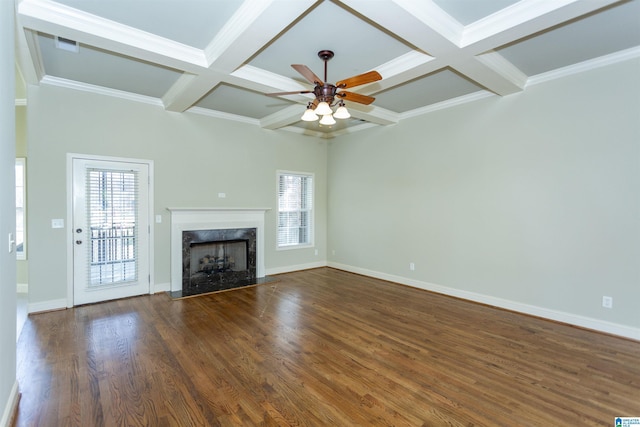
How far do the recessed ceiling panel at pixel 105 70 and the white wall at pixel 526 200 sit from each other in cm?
390

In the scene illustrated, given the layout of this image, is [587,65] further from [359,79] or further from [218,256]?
[218,256]

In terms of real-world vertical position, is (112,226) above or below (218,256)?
above

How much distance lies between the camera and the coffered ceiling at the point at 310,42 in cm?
260

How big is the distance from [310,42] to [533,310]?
4304 mm

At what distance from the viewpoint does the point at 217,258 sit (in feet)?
18.3

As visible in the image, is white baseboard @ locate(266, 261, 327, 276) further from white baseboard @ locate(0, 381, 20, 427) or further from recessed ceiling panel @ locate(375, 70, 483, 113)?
white baseboard @ locate(0, 381, 20, 427)

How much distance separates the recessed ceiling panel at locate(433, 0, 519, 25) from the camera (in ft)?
8.52

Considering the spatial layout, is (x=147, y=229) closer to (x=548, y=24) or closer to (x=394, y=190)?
(x=394, y=190)

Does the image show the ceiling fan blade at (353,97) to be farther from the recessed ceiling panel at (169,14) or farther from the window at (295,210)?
the window at (295,210)

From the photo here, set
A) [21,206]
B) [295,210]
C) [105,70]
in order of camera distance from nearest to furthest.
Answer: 1. [105,70]
2. [21,206]
3. [295,210]

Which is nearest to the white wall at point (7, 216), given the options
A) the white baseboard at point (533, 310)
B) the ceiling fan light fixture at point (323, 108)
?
the ceiling fan light fixture at point (323, 108)

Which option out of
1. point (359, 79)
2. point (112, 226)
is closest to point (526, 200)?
point (359, 79)

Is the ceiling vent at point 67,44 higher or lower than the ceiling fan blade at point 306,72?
higher

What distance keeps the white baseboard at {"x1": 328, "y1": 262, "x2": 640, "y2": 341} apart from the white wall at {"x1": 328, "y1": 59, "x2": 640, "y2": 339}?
1 centimetres
